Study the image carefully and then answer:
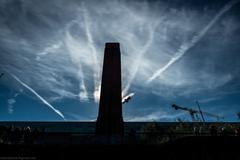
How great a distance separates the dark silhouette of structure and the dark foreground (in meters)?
2.35

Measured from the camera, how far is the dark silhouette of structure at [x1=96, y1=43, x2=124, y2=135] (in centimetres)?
1625

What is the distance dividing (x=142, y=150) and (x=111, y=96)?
5838 millimetres

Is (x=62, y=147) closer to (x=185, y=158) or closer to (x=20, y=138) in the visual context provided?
(x=20, y=138)

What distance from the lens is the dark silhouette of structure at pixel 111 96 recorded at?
53.3 feet

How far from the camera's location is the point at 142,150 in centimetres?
1263

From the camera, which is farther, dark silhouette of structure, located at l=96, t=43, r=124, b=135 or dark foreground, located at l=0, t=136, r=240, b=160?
dark silhouette of structure, located at l=96, t=43, r=124, b=135

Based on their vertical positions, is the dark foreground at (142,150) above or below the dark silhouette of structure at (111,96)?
below

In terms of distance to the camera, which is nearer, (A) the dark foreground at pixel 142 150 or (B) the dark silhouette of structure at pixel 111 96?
(A) the dark foreground at pixel 142 150

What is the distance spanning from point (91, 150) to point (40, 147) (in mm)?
3093

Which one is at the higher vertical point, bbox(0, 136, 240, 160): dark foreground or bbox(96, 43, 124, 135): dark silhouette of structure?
bbox(96, 43, 124, 135): dark silhouette of structure

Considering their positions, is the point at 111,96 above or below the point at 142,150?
above

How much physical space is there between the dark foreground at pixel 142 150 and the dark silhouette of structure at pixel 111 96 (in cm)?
235

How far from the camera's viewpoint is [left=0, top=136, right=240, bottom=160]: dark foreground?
11602mm

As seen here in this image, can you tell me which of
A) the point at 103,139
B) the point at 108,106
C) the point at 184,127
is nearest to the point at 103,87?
the point at 108,106
